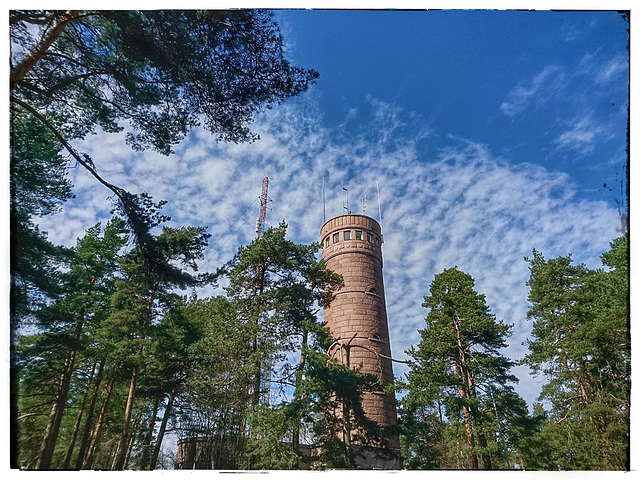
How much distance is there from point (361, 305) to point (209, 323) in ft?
22.2

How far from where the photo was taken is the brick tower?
702 inches

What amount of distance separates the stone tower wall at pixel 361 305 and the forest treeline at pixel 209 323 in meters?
1.25

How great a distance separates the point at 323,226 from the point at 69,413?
1324cm

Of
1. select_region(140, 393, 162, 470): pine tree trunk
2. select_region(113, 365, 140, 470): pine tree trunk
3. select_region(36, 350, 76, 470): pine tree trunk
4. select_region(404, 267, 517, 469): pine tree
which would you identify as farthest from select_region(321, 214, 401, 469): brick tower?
select_region(36, 350, 76, 470): pine tree trunk

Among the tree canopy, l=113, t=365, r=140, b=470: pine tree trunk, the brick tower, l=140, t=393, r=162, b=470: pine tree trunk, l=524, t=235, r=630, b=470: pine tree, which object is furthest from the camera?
the brick tower

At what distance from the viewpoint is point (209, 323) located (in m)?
15.4

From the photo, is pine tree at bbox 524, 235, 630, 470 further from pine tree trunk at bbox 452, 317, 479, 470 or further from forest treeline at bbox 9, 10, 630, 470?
pine tree trunk at bbox 452, 317, 479, 470

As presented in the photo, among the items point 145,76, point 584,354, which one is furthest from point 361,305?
point 145,76

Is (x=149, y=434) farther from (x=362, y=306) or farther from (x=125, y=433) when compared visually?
(x=362, y=306)

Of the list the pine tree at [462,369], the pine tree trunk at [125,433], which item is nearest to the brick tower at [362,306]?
the pine tree at [462,369]

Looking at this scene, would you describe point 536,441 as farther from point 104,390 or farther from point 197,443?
point 104,390

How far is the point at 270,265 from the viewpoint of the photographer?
16781 mm

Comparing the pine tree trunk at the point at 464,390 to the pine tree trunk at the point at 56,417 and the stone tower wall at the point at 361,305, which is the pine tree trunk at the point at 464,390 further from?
the pine tree trunk at the point at 56,417

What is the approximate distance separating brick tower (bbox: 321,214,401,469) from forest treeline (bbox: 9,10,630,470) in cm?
122
